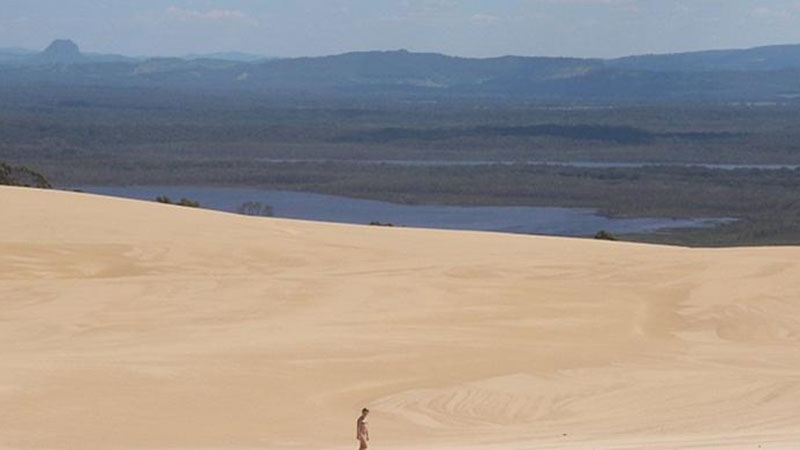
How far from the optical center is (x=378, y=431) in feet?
41.0

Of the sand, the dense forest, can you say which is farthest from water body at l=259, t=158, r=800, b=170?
the sand

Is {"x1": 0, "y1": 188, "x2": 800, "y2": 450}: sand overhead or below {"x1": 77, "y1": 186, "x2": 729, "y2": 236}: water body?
overhead

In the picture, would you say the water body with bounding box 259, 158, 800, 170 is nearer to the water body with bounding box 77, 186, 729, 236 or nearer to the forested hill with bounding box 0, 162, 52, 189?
the water body with bounding box 77, 186, 729, 236

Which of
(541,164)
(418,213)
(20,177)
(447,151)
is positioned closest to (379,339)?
(20,177)

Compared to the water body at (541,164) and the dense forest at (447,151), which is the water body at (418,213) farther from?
the water body at (541,164)

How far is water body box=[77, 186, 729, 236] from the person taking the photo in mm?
53594

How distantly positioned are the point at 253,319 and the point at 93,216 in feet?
28.4

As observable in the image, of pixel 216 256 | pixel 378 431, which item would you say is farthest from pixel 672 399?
pixel 216 256

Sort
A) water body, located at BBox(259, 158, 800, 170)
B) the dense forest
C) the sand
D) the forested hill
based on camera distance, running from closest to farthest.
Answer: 1. the sand
2. the forested hill
3. the dense forest
4. water body, located at BBox(259, 158, 800, 170)

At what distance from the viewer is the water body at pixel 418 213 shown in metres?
53.6

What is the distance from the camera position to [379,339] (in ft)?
53.2

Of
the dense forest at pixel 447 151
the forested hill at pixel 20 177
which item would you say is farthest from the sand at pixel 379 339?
the dense forest at pixel 447 151

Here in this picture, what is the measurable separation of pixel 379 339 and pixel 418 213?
143 feet

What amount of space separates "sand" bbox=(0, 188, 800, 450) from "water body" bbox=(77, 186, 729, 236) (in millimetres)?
27109
